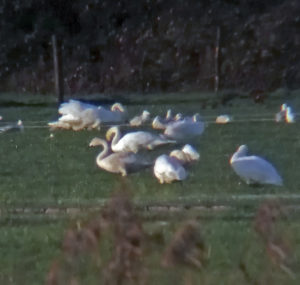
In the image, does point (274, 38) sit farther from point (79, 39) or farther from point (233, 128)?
point (233, 128)

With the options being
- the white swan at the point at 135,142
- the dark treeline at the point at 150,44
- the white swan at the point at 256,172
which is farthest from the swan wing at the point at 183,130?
the dark treeline at the point at 150,44

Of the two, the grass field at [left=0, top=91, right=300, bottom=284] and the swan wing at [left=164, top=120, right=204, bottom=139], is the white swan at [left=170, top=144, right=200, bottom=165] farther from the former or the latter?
the swan wing at [left=164, top=120, right=204, bottom=139]

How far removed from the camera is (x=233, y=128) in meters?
14.3

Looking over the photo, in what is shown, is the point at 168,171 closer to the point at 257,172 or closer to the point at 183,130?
the point at 257,172

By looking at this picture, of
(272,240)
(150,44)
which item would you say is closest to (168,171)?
(272,240)

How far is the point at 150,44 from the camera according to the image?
1015 inches

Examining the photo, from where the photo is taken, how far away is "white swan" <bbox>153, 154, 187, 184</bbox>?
31.2 ft

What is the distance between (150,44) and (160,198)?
17092 millimetres

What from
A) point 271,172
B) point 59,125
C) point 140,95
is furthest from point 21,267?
point 140,95

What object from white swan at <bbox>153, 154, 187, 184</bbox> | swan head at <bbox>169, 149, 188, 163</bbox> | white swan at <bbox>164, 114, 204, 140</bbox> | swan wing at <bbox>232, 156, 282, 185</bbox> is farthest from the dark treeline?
swan wing at <bbox>232, 156, 282, 185</bbox>

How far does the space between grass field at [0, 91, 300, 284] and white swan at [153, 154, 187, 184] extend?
85 millimetres

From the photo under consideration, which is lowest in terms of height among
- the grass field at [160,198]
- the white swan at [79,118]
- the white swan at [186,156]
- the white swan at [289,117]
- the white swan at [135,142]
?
the grass field at [160,198]

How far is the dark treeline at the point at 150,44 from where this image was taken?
81.2 feet

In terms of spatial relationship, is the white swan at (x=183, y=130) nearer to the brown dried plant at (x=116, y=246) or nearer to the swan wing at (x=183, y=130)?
the swan wing at (x=183, y=130)
